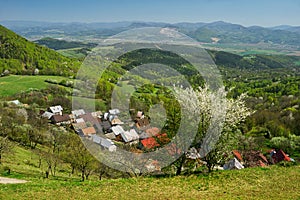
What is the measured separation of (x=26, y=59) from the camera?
4464 inches

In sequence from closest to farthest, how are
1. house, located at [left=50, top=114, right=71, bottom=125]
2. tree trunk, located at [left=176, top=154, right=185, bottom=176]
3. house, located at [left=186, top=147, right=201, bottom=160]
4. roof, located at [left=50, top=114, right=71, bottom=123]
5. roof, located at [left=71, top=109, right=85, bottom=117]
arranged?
house, located at [left=186, top=147, right=201, bottom=160] → tree trunk, located at [left=176, top=154, right=185, bottom=176] → house, located at [left=50, top=114, right=71, bottom=125] → roof, located at [left=50, top=114, right=71, bottom=123] → roof, located at [left=71, top=109, right=85, bottom=117]

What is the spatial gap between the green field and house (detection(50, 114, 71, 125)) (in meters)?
20.6

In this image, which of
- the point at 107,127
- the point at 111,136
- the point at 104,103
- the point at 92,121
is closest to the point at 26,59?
the point at 104,103

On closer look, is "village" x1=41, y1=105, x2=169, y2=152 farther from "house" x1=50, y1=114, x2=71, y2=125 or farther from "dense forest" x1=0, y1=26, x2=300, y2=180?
"dense forest" x1=0, y1=26, x2=300, y2=180

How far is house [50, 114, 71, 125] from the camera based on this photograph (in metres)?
59.5

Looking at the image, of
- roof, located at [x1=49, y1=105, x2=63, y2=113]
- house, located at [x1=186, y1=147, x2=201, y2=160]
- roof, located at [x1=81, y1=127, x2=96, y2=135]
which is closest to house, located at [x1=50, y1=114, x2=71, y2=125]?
roof, located at [x1=49, y1=105, x2=63, y2=113]

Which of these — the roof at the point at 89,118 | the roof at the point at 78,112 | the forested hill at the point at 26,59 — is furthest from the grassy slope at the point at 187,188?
the forested hill at the point at 26,59

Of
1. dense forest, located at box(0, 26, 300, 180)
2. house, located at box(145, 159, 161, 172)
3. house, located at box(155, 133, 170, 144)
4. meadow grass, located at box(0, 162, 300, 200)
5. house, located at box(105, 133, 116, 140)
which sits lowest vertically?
house, located at box(105, 133, 116, 140)

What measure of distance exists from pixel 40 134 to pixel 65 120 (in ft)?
82.4

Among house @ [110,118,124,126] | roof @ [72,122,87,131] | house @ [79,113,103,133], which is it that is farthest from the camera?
house @ [110,118,124,126]

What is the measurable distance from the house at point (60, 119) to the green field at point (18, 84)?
20.6 metres

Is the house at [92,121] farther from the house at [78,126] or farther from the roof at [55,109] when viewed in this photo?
the roof at [55,109]

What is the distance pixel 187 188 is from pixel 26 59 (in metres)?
116

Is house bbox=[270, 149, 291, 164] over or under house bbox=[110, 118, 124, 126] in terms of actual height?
over
